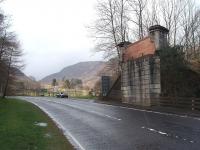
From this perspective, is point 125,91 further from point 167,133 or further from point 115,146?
point 115,146

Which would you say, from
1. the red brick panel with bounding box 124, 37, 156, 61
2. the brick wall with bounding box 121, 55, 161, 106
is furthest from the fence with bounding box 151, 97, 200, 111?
the red brick panel with bounding box 124, 37, 156, 61

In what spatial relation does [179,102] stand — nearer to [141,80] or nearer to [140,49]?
[141,80]

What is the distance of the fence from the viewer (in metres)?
29.0

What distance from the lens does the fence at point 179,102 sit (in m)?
29.0

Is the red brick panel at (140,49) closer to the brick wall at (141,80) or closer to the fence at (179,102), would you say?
the brick wall at (141,80)

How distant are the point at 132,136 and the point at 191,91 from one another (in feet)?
60.7

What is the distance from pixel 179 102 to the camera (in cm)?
3144

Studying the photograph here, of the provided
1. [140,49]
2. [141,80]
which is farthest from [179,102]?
[140,49]

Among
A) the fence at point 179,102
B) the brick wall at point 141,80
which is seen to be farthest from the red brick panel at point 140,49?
the fence at point 179,102

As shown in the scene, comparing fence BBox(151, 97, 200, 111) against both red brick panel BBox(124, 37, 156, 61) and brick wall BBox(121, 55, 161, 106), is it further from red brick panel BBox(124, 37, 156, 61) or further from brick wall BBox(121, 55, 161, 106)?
red brick panel BBox(124, 37, 156, 61)

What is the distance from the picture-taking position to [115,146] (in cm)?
1423

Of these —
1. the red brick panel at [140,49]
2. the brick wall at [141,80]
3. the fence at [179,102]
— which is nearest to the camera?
the fence at [179,102]

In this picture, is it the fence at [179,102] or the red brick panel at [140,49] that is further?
the red brick panel at [140,49]

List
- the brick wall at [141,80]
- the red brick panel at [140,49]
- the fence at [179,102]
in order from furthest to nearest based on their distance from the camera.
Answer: the red brick panel at [140,49], the brick wall at [141,80], the fence at [179,102]
